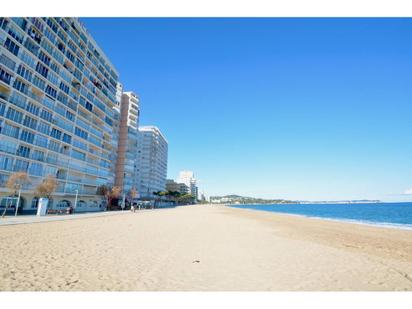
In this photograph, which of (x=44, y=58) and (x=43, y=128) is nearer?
(x=44, y=58)

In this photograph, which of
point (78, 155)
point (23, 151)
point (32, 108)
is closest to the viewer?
point (23, 151)

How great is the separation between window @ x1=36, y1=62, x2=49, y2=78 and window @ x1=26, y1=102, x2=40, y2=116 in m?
5.40

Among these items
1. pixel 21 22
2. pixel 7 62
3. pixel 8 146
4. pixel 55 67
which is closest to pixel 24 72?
pixel 7 62

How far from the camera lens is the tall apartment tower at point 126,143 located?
68.4 metres

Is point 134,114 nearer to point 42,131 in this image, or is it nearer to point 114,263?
point 42,131

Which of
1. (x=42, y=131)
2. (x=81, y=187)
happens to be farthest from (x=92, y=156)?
(x=42, y=131)

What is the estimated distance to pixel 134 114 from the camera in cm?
7488

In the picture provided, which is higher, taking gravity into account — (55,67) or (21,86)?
(55,67)

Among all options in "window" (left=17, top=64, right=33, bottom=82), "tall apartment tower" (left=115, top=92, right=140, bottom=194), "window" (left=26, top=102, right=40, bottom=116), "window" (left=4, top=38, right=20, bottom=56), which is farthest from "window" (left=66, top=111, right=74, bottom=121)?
"tall apartment tower" (left=115, top=92, right=140, bottom=194)

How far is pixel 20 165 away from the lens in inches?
1288

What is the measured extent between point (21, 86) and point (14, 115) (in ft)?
14.6

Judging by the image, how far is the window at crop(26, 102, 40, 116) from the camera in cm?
3409

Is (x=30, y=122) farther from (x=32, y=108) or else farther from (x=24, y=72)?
(x=24, y=72)
